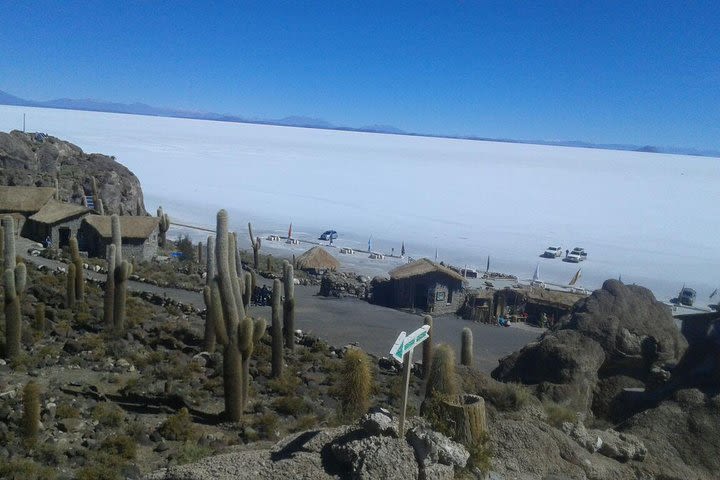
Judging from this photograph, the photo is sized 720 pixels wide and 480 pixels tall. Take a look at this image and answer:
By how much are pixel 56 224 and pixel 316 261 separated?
1221cm

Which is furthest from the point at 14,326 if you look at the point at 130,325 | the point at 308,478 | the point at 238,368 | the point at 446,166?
the point at 446,166

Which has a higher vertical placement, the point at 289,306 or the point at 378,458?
the point at 378,458

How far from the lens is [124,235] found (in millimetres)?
30484

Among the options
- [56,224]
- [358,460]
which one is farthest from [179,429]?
[56,224]

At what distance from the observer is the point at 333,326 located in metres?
24.0

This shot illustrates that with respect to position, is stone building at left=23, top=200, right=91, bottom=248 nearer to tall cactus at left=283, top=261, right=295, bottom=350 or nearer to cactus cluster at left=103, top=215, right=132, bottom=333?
cactus cluster at left=103, top=215, right=132, bottom=333

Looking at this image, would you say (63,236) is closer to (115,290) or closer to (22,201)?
(22,201)

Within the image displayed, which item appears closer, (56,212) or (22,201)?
(56,212)

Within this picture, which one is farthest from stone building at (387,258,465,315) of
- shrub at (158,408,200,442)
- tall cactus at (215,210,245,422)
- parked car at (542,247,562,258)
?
shrub at (158,408,200,442)

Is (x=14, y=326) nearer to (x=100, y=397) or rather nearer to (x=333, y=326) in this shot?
(x=100, y=397)

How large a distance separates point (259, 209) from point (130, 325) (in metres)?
45.5

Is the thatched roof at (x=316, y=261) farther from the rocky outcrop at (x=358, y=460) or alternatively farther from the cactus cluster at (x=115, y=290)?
the rocky outcrop at (x=358, y=460)

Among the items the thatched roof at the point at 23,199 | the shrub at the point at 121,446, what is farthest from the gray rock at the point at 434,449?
the thatched roof at the point at 23,199

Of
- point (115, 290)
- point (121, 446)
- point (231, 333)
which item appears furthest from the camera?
point (115, 290)
